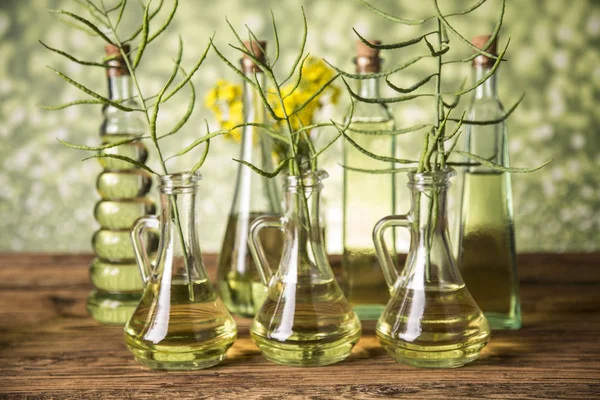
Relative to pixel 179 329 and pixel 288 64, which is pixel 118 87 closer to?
pixel 179 329

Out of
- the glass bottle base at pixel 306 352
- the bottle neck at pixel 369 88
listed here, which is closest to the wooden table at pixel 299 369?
the glass bottle base at pixel 306 352

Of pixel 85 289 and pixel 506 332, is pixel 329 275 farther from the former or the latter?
pixel 85 289

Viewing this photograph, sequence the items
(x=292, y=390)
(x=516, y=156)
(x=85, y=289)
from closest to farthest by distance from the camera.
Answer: (x=292, y=390), (x=85, y=289), (x=516, y=156)

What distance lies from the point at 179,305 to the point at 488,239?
322mm

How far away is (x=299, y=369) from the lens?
1.99 ft

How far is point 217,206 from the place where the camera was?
227 cm

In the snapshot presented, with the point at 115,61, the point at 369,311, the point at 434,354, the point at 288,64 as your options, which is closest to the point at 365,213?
the point at 369,311

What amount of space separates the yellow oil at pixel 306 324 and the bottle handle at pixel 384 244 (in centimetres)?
5

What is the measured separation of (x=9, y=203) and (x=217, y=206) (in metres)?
0.68

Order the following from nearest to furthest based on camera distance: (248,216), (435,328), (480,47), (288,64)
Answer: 1. (435,328)
2. (480,47)
3. (248,216)
4. (288,64)

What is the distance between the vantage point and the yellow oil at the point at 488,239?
0.71m

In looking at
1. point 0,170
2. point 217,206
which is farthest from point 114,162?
point 0,170

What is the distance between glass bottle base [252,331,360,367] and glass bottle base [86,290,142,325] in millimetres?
208

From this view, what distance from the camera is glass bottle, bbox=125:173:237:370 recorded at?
60cm
